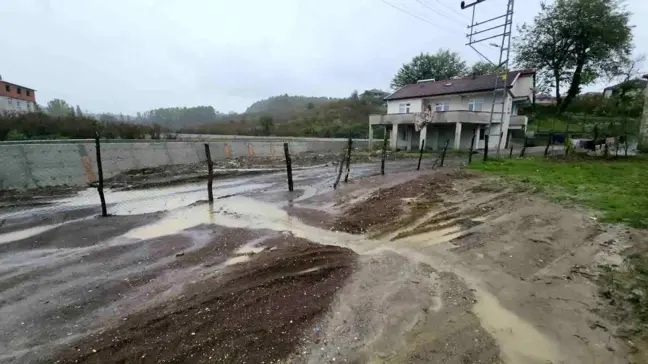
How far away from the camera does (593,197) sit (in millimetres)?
11109

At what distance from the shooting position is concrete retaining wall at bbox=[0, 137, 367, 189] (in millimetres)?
14438

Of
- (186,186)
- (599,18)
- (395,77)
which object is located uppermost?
(599,18)

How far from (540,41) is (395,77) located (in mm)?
22654

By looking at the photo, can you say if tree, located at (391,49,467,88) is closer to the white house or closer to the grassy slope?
the white house

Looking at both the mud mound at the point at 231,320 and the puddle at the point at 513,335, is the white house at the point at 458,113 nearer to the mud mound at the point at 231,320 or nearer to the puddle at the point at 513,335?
the puddle at the point at 513,335

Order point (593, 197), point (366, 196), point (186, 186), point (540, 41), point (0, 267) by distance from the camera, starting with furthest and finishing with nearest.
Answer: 1. point (540, 41)
2. point (186, 186)
3. point (366, 196)
4. point (593, 197)
5. point (0, 267)

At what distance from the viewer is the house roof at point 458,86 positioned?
32875 millimetres

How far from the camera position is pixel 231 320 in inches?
187

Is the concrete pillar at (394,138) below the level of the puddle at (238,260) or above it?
above

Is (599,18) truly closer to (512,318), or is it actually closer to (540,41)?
(540,41)

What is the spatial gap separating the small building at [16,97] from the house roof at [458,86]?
54.8 meters

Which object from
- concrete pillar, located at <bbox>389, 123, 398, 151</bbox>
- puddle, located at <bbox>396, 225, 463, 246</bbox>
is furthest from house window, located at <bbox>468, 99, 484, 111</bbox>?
puddle, located at <bbox>396, 225, 463, 246</bbox>

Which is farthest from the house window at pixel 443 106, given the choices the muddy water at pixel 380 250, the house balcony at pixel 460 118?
the muddy water at pixel 380 250

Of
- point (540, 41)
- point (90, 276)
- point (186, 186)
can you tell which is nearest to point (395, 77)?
point (540, 41)
